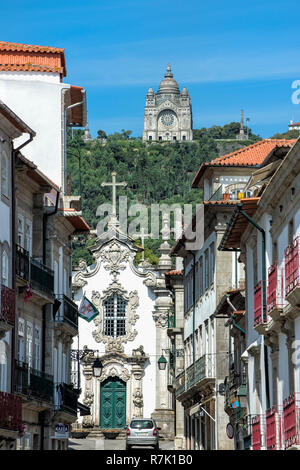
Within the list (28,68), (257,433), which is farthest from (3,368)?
(28,68)

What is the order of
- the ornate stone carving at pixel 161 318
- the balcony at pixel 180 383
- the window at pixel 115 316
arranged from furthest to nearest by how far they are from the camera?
the window at pixel 115 316, the ornate stone carving at pixel 161 318, the balcony at pixel 180 383

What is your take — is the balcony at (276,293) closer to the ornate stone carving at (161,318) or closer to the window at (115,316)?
the ornate stone carving at (161,318)

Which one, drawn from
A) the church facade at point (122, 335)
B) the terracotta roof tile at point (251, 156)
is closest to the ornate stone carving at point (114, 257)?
the church facade at point (122, 335)

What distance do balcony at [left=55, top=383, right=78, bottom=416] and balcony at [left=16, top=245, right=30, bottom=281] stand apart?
631cm

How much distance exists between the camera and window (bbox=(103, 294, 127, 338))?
249 ft

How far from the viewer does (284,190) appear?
2812 centimetres

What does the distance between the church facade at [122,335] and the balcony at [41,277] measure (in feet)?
105

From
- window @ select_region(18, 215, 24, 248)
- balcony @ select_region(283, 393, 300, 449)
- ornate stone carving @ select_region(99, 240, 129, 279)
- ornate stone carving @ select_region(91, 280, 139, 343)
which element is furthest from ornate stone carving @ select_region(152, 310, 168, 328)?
balcony @ select_region(283, 393, 300, 449)

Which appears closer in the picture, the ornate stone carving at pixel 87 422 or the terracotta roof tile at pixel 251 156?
the terracotta roof tile at pixel 251 156

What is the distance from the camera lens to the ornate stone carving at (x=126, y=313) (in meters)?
75.2

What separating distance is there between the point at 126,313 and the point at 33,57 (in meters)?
32.1
